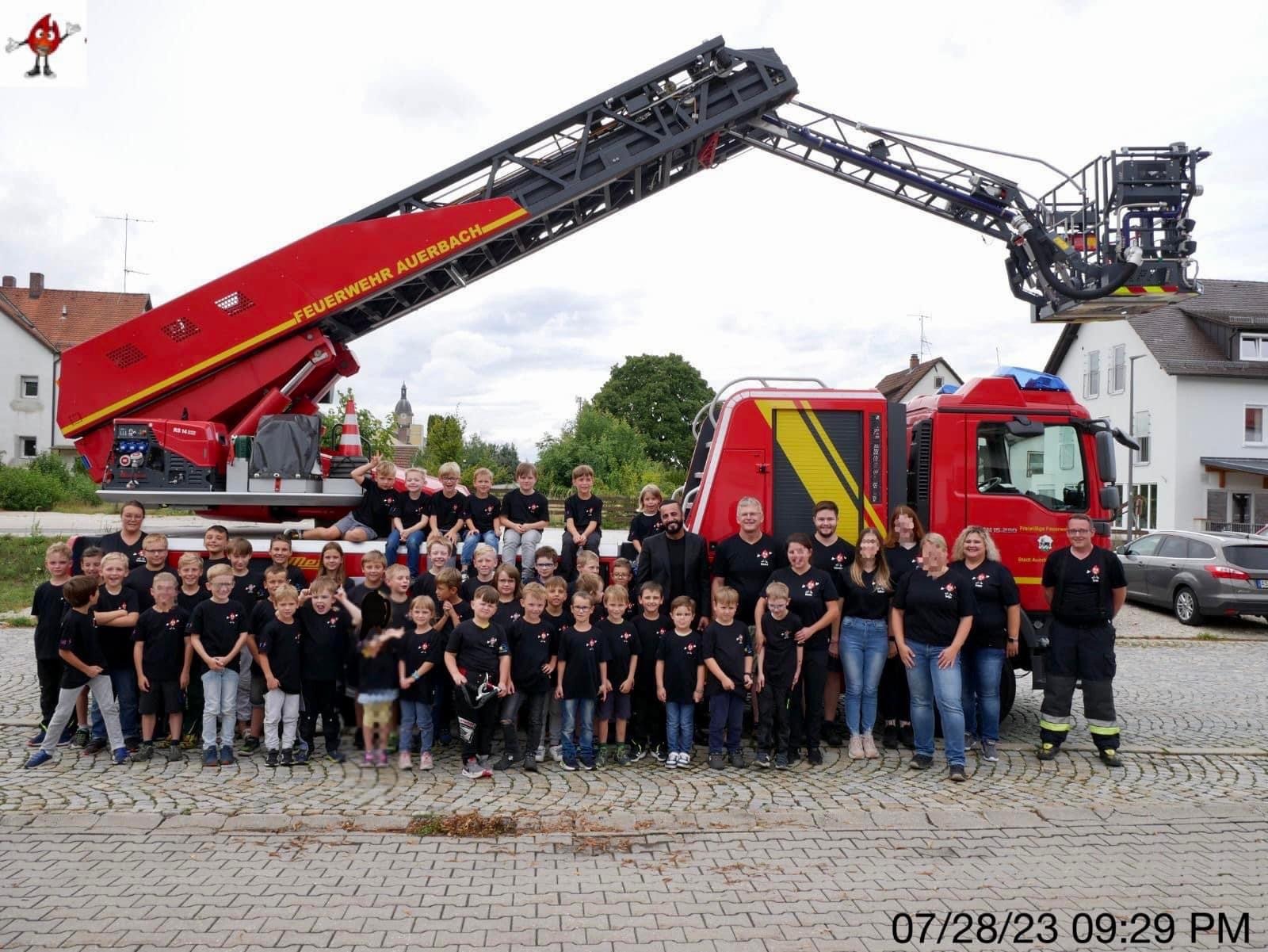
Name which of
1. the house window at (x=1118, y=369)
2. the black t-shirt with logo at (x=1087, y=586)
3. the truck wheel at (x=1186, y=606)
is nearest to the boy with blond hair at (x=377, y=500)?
the black t-shirt with logo at (x=1087, y=586)

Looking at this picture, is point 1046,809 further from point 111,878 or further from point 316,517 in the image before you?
point 316,517

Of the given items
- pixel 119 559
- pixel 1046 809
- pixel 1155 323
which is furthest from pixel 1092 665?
pixel 1155 323

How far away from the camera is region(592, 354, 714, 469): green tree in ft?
191

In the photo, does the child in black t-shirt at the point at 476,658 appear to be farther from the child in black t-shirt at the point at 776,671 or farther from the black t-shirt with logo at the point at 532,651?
the child in black t-shirt at the point at 776,671

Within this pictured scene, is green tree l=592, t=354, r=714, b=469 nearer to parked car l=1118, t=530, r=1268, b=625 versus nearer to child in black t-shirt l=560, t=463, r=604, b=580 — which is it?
parked car l=1118, t=530, r=1268, b=625

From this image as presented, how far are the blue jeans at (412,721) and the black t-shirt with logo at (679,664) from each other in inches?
210

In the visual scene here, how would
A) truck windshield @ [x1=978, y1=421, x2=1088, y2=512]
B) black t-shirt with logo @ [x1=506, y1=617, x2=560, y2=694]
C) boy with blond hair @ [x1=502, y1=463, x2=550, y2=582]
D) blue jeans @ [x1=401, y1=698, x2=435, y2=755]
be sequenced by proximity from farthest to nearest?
1. truck windshield @ [x1=978, y1=421, x2=1088, y2=512]
2. boy with blond hair @ [x1=502, y1=463, x2=550, y2=582]
3. black t-shirt with logo @ [x1=506, y1=617, x2=560, y2=694]
4. blue jeans @ [x1=401, y1=698, x2=435, y2=755]

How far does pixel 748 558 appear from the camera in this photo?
25.0ft

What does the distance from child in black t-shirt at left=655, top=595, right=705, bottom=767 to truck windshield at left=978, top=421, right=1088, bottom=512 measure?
3353 millimetres

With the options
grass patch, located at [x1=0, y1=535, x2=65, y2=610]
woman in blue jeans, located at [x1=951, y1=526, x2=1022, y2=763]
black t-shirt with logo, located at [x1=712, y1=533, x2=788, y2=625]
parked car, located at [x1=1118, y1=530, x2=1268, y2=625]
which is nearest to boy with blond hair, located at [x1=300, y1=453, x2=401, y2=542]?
black t-shirt with logo, located at [x1=712, y1=533, x2=788, y2=625]

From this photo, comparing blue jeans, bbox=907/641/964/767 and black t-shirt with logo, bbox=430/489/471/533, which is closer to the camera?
blue jeans, bbox=907/641/964/767

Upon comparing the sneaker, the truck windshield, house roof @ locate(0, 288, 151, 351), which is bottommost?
the sneaker

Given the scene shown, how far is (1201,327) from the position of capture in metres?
35.5

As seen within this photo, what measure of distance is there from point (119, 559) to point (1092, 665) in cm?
813
